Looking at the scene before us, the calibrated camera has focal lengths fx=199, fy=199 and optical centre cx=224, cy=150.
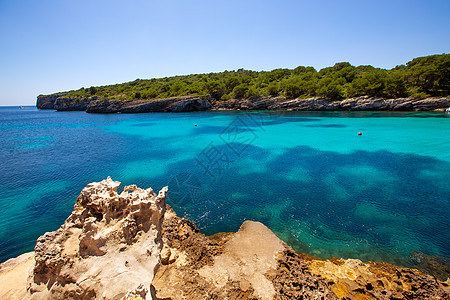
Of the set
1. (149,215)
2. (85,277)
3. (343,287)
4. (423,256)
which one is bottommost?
(423,256)

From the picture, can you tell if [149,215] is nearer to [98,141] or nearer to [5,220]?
[5,220]

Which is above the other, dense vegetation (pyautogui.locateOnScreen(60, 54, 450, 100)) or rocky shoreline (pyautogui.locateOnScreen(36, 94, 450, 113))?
dense vegetation (pyautogui.locateOnScreen(60, 54, 450, 100))

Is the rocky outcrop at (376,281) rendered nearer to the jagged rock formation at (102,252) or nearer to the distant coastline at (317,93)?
the jagged rock formation at (102,252)

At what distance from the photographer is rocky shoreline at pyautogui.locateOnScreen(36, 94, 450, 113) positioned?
47.7 meters

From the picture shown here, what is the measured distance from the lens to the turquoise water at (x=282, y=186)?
9125 millimetres

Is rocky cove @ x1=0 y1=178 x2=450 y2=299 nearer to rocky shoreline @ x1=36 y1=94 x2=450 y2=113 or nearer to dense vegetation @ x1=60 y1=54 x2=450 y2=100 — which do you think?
rocky shoreline @ x1=36 y1=94 x2=450 y2=113

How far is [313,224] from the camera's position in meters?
9.81

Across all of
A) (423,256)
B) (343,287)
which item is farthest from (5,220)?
(423,256)

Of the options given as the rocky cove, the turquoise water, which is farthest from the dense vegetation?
the rocky cove

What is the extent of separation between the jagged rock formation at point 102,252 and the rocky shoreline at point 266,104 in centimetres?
6140

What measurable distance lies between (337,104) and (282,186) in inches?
2051

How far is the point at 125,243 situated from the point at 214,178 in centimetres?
994

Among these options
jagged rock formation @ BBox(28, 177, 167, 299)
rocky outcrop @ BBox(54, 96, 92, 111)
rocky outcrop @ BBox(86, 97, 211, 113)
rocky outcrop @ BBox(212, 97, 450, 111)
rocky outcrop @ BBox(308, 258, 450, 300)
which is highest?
rocky outcrop @ BBox(54, 96, 92, 111)

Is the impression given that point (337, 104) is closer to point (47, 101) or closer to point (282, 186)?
point (282, 186)
